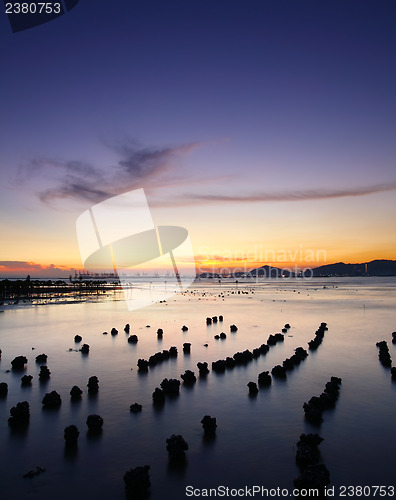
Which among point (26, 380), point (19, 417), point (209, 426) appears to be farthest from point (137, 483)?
point (26, 380)

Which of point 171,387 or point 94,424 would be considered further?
point 171,387

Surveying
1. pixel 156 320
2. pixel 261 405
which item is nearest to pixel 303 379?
pixel 261 405

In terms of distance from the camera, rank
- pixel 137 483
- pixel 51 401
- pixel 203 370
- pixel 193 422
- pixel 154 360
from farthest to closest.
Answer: pixel 154 360, pixel 203 370, pixel 51 401, pixel 193 422, pixel 137 483

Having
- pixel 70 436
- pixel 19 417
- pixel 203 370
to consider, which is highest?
pixel 19 417

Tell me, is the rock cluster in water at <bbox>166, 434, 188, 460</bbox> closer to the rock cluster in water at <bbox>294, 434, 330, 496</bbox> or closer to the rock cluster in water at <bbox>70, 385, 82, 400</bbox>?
the rock cluster in water at <bbox>294, 434, 330, 496</bbox>

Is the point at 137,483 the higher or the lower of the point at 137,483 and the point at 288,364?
the higher

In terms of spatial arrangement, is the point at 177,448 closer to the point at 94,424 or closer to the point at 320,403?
the point at 94,424

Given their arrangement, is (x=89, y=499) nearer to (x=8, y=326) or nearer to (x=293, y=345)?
(x=293, y=345)

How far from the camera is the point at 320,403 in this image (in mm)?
16297

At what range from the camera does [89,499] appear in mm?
10203

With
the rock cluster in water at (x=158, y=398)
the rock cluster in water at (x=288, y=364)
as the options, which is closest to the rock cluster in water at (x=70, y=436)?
the rock cluster in water at (x=158, y=398)

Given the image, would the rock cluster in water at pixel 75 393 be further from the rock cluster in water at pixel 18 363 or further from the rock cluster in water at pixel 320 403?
the rock cluster in water at pixel 320 403

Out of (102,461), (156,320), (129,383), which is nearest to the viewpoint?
(102,461)

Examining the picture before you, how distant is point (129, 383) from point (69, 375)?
4.44m
